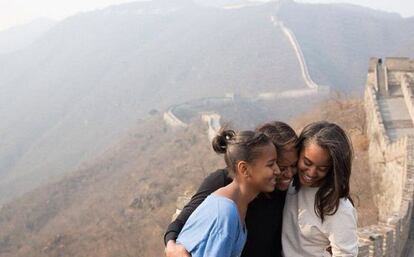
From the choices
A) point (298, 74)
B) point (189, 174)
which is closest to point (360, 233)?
point (189, 174)

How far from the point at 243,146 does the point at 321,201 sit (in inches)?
20.1

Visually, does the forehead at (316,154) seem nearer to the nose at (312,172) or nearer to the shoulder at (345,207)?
the nose at (312,172)

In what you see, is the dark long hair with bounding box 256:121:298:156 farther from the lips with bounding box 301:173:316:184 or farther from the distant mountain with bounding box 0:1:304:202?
the distant mountain with bounding box 0:1:304:202

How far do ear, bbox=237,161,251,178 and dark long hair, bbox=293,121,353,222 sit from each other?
14.7 inches

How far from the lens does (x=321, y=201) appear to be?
245 centimetres

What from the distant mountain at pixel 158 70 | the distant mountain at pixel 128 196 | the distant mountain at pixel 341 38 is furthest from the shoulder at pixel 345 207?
the distant mountain at pixel 341 38

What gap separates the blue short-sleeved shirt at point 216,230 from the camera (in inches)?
81.9

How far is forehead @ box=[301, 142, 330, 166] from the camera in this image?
245cm

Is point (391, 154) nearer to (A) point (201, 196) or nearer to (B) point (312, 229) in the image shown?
(B) point (312, 229)

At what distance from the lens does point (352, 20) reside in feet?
301

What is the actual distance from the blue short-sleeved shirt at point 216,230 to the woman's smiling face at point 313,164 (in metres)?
0.49

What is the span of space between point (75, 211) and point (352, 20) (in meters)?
74.1

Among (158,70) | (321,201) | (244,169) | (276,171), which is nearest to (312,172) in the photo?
(321,201)

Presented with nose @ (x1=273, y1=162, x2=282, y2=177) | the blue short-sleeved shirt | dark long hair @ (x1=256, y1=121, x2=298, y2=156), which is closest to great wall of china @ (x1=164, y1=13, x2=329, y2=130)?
dark long hair @ (x1=256, y1=121, x2=298, y2=156)
